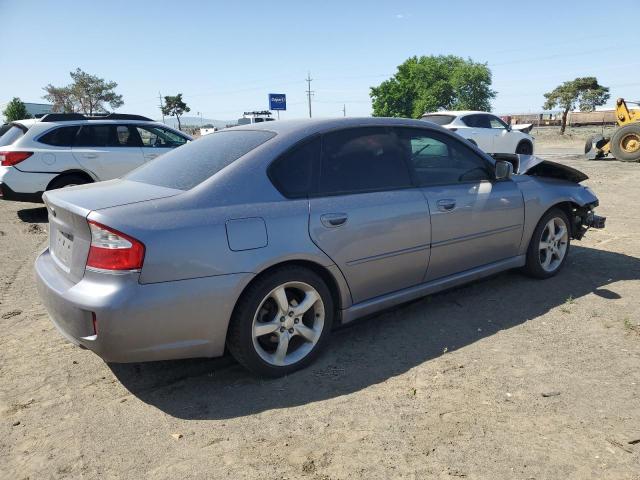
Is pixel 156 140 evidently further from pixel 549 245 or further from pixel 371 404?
pixel 371 404

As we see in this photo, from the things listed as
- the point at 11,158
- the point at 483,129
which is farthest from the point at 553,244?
the point at 483,129

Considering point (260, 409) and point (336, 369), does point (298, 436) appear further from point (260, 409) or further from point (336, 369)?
point (336, 369)

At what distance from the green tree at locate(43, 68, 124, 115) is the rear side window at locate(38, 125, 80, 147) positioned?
62.6 meters

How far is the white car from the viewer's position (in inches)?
550

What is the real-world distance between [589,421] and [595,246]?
402cm

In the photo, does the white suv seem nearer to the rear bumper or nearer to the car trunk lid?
the car trunk lid

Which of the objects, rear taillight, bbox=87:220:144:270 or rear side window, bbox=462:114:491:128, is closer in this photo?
rear taillight, bbox=87:220:144:270

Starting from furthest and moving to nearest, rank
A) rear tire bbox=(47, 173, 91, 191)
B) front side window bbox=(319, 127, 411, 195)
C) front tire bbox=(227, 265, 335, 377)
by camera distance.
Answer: rear tire bbox=(47, 173, 91, 191), front side window bbox=(319, 127, 411, 195), front tire bbox=(227, 265, 335, 377)

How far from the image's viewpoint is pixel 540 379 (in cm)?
297

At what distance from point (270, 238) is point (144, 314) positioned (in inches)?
31.8

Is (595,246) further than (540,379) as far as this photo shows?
Yes

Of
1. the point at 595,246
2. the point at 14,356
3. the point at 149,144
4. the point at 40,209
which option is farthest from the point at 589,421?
the point at 40,209

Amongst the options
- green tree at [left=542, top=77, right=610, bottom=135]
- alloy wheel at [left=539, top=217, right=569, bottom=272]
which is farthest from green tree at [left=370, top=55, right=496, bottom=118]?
alloy wheel at [left=539, top=217, right=569, bottom=272]

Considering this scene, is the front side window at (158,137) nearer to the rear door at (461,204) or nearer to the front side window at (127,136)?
the front side window at (127,136)
